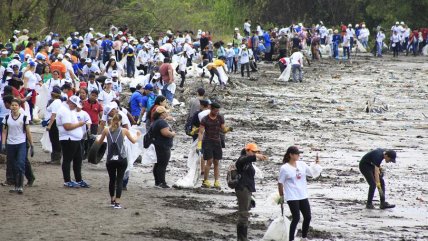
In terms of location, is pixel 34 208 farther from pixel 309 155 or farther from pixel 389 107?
pixel 389 107

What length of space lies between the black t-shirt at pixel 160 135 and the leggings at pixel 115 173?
266cm

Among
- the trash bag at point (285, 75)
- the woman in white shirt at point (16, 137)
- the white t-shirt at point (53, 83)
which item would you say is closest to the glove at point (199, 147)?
the woman in white shirt at point (16, 137)

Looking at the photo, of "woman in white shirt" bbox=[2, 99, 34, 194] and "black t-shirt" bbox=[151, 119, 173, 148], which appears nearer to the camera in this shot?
"woman in white shirt" bbox=[2, 99, 34, 194]

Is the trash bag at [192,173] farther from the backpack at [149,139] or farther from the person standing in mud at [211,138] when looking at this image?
the backpack at [149,139]

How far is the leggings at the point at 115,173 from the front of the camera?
1487 centimetres

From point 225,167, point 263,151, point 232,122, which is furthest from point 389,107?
point 225,167

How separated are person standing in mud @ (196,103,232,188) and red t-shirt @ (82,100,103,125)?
8.23 ft

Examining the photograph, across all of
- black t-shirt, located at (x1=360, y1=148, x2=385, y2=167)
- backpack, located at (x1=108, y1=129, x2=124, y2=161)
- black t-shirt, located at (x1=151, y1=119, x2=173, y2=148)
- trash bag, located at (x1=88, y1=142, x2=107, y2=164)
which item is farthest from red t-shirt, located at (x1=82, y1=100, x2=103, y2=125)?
black t-shirt, located at (x1=360, y1=148, x2=385, y2=167)

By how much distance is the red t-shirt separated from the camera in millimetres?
19391

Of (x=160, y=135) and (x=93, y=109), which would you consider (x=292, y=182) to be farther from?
(x=93, y=109)

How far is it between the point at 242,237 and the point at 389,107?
21.3 m

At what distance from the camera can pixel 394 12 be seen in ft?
200

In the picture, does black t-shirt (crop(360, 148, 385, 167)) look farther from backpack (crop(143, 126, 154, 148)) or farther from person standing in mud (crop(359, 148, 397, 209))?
backpack (crop(143, 126, 154, 148))

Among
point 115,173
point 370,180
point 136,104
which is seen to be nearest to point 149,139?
point 115,173
